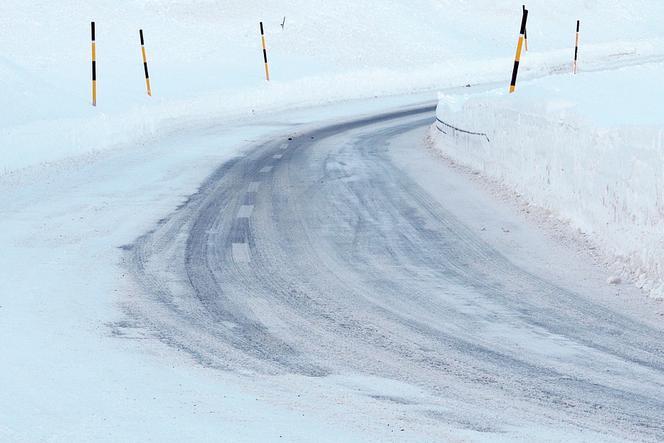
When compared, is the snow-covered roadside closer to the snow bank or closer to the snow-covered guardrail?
the snow-covered guardrail

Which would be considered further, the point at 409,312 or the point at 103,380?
the point at 409,312

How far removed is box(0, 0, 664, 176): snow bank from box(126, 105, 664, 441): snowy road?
22.2 feet

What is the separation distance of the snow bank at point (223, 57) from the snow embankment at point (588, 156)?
6.77 meters

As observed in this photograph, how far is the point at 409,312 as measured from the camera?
268 inches

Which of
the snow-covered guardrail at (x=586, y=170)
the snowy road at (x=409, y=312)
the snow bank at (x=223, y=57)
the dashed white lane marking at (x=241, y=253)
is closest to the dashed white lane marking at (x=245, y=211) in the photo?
the snowy road at (x=409, y=312)

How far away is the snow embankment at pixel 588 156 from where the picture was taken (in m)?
8.01

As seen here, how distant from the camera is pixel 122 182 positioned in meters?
13.8

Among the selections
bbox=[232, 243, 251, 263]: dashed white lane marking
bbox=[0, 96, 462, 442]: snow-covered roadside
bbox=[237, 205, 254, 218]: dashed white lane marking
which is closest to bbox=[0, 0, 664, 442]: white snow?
bbox=[0, 96, 462, 442]: snow-covered roadside

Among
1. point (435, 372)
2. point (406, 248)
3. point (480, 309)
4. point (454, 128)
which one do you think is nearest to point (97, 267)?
point (406, 248)

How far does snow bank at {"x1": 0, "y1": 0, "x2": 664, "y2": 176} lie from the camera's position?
21.0m

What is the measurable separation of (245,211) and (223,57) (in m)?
26.6

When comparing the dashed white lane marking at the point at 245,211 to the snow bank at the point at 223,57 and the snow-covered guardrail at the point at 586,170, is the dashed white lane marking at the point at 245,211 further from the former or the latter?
the snow bank at the point at 223,57

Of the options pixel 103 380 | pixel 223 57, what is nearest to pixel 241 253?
pixel 103 380

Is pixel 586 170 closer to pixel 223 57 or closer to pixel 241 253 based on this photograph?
pixel 241 253
